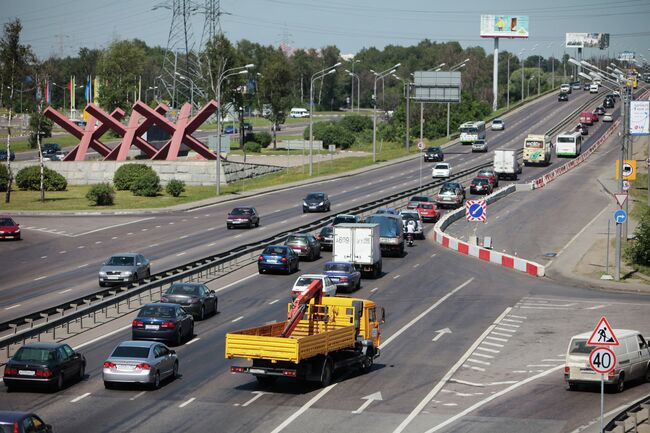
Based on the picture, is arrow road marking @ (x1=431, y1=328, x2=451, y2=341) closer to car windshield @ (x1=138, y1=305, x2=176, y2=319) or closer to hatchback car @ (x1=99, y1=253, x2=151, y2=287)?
car windshield @ (x1=138, y1=305, x2=176, y2=319)

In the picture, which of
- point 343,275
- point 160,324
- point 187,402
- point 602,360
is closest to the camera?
point 602,360

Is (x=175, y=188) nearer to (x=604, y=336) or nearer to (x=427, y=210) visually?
(x=427, y=210)

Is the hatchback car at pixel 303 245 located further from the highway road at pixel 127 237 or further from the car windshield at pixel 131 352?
the car windshield at pixel 131 352

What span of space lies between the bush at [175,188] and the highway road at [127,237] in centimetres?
584

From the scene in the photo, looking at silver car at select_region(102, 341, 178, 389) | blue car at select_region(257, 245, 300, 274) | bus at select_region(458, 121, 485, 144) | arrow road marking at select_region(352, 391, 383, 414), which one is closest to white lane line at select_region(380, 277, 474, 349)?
arrow road marking at select_region(352, 391, 383, 414)

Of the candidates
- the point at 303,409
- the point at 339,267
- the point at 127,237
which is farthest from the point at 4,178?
the point at 303,409

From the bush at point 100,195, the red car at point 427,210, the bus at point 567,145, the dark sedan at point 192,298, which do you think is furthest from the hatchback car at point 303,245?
the bus at point 567,145

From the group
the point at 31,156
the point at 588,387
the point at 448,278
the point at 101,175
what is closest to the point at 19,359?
the point at 588,387

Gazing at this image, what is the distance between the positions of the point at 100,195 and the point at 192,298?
43505 mm

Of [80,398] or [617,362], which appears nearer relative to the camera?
[80,398]

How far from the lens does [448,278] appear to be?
163 ft

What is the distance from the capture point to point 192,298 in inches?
1500

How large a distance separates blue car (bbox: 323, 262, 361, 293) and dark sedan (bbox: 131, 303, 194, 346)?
1113 centimetres

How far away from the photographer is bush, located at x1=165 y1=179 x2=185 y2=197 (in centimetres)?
8600
